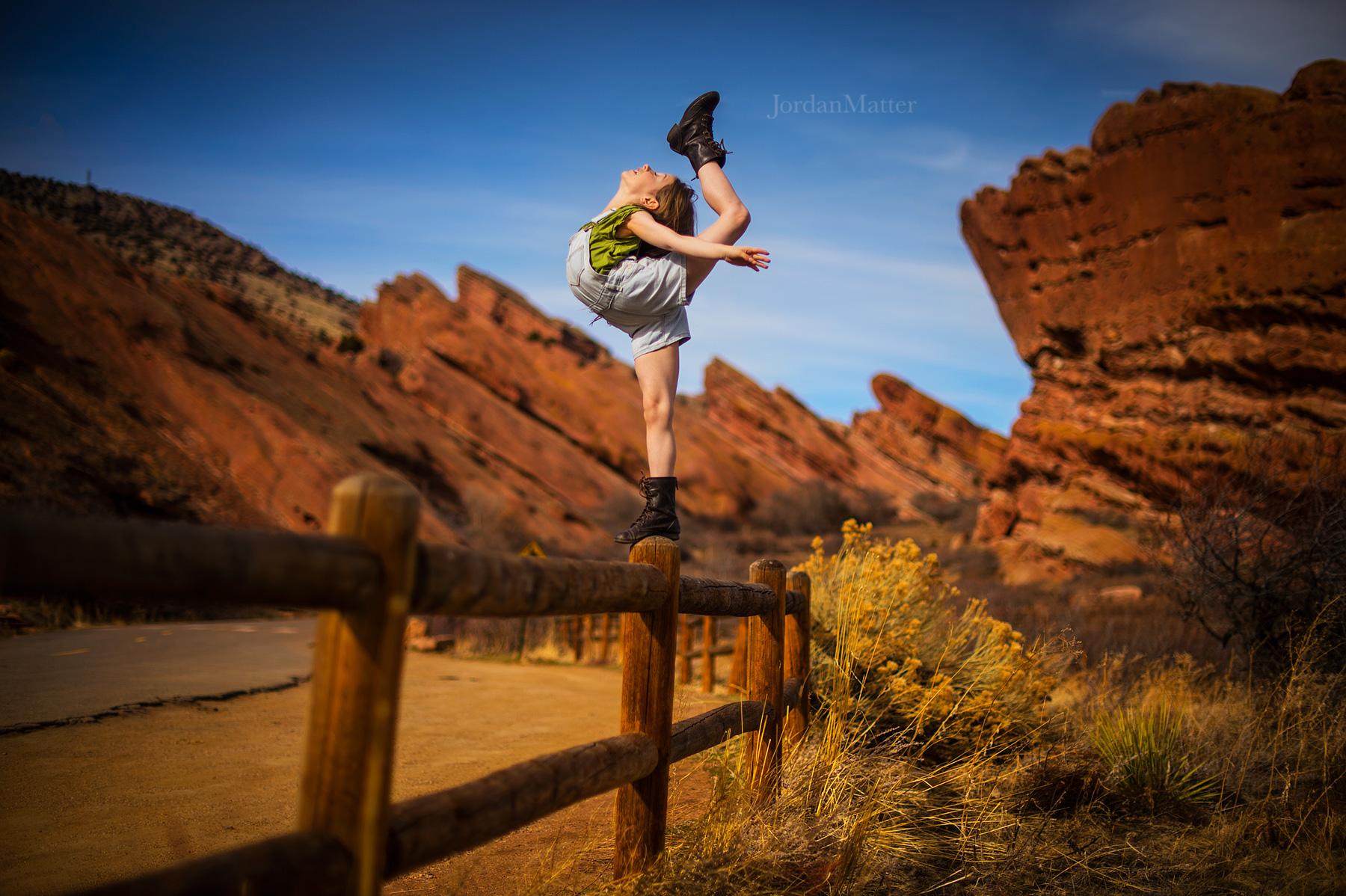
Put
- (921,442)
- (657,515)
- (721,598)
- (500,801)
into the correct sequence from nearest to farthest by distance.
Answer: (500,801), (721,598), (657,515), (921,442)

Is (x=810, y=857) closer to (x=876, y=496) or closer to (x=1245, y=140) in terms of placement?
(x=1245, y=140)

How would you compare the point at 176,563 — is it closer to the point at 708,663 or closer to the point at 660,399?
the point at 660,399

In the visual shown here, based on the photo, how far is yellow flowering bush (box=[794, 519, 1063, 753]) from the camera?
15.7 ft

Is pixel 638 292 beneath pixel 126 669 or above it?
above

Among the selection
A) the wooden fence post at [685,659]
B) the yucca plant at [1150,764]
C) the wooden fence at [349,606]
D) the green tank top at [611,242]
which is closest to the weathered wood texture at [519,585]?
the wooden fence at [349,606]

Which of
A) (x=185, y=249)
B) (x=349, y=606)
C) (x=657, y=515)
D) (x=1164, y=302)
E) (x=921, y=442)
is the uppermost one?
(x=185, y=249)

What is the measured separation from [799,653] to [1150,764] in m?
2.29

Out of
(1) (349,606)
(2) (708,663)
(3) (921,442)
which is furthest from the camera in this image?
(3) (921,442)

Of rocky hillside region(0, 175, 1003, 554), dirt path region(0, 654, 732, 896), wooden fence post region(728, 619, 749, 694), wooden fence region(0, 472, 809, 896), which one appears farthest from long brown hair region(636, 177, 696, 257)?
rocky hillside region(0, 175, 1003, 554)

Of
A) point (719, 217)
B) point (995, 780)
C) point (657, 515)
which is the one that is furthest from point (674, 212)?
point (995, 780)

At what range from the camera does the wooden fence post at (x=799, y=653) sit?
4438 millimetres

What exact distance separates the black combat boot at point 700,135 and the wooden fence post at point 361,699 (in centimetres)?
266

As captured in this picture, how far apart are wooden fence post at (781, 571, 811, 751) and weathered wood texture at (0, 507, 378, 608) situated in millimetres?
3145

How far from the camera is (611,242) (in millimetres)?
3756
